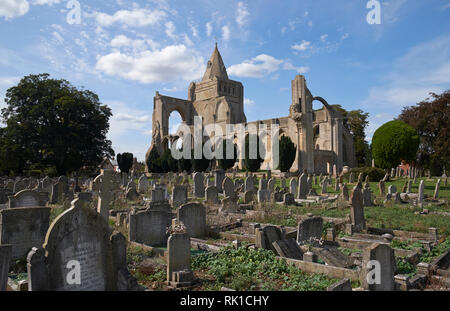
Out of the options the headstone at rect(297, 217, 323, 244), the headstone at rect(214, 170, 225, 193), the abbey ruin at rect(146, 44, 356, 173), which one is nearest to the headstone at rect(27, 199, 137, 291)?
the headstone at rect(297, 217, 323, 244)

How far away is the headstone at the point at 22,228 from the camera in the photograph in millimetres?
5914

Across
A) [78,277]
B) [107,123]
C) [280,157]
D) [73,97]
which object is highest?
[73,97]

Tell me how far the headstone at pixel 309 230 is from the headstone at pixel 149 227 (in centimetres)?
303

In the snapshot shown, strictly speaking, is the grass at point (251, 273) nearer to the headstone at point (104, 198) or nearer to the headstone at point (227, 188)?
the headstone at point (104, 198)

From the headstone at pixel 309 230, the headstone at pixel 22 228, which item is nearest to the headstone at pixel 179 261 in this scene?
the headstone at pixel 309 230

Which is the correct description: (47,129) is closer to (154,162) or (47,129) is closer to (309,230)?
(154,162)

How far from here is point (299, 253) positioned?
19.2 feet

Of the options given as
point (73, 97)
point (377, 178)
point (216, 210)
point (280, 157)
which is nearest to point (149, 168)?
point (73, 97)

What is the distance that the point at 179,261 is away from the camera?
4.69 m

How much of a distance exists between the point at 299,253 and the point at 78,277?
3730 mm

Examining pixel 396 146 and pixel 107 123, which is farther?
pixel 107 123
